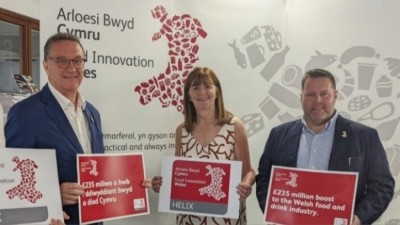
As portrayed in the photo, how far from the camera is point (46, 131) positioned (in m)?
2.26

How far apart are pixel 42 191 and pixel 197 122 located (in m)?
1.14

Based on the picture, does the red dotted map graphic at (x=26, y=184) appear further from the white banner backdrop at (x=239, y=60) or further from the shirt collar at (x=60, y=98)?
the white banner backdrop at (x=239, y=60)

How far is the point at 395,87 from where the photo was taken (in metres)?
3.29

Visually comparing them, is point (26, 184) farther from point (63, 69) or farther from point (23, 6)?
point (23, 6)

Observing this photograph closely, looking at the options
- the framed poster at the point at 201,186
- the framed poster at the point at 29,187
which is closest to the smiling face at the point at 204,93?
the framed poster at the point at 201,186

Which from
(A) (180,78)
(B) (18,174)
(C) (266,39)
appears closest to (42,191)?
(B) (18,174)

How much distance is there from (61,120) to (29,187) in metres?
0.40

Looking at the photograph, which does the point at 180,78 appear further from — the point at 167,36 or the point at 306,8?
the point at 306,8

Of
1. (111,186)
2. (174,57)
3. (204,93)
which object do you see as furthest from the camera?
(174,57)

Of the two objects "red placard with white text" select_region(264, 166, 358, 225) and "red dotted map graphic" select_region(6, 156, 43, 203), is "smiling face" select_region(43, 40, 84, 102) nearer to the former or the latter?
"red dotted map graphic" select_region(6, 156, 43, 203)

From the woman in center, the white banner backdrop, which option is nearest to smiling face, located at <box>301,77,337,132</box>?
the woman in center

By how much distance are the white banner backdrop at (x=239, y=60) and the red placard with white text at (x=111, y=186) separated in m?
0.55

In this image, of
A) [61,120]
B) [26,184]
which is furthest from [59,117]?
[26,184]

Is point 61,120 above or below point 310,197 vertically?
above
